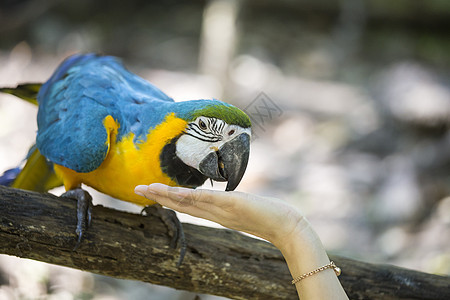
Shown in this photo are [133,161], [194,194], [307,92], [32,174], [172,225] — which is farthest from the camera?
[307,92]

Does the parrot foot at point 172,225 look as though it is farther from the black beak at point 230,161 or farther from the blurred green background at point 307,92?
the blurred green background at point 307,92

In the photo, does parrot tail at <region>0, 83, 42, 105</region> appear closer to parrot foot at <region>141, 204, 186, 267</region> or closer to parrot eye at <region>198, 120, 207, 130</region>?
parrot foot at <region>141, 204, 186, 267</region>

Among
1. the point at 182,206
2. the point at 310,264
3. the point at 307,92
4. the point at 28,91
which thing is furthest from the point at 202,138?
the point at 307,92

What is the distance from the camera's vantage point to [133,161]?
1658mm

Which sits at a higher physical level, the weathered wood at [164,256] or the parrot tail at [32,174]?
the parrot tail at [32,174]

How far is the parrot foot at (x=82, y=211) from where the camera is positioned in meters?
1.59

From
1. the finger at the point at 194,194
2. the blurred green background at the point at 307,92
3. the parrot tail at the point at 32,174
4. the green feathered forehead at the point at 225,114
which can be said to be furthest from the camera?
the blurred green background at the point at 307,92

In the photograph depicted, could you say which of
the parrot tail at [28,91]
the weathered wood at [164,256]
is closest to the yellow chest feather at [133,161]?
the weathered wood at [164,256]

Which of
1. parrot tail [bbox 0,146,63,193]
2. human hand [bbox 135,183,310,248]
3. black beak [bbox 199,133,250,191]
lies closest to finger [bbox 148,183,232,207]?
human hand [bbox 135,183,310,248]

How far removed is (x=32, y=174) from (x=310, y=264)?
4.55ft

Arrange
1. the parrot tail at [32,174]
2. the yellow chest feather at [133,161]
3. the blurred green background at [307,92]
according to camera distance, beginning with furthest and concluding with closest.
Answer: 1. the blurred green background at [307,92]
2. the parrot tail at [32,174]
3. the yellow chest feather at [133,161]

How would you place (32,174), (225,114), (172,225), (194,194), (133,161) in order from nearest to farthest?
(194,194) → (225,114) → (133,161) → (172,225) → (32,174)

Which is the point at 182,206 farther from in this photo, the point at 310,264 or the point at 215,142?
the point at 310,264

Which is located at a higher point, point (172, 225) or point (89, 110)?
point (89, 110)
